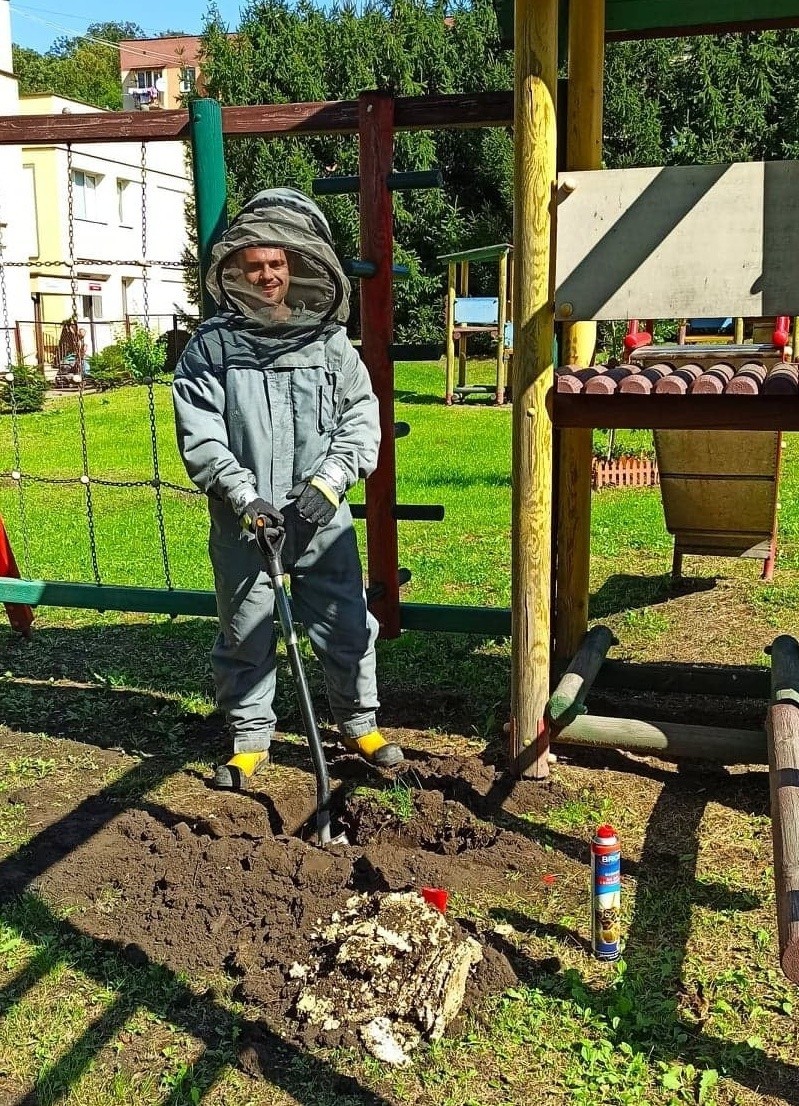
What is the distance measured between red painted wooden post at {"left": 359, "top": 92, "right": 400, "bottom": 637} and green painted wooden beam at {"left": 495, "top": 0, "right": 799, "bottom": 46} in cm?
106

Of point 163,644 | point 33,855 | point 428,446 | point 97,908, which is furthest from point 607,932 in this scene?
point 428,446

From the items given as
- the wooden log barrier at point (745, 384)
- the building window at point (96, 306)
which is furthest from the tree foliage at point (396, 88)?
the wooden log barrier at point (745, 384)

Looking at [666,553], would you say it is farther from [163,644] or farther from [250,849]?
[250,849]

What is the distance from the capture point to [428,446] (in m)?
13.1

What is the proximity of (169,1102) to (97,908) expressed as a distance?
0.93 meters

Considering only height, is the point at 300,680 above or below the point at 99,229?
below

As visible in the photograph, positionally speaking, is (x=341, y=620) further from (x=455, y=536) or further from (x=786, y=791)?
(x=455, y=536)

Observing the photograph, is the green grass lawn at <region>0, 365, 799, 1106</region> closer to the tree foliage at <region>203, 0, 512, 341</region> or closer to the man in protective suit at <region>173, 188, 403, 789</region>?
the man in protective suit at <region>173, 188, 403, 789</region>

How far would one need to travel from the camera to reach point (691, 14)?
173 inches

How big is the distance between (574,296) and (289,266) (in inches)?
39.8

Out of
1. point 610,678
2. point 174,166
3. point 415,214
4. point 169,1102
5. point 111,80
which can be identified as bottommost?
point 169,1102

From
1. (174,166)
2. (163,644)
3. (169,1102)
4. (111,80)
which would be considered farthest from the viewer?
(111,80)

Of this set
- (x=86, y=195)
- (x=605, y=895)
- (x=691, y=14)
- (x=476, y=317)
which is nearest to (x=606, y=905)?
(x=605, y=895)

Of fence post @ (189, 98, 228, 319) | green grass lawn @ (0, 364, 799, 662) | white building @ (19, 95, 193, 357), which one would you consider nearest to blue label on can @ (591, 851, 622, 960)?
green grass lawn @ (0, 364, 799, 662)
